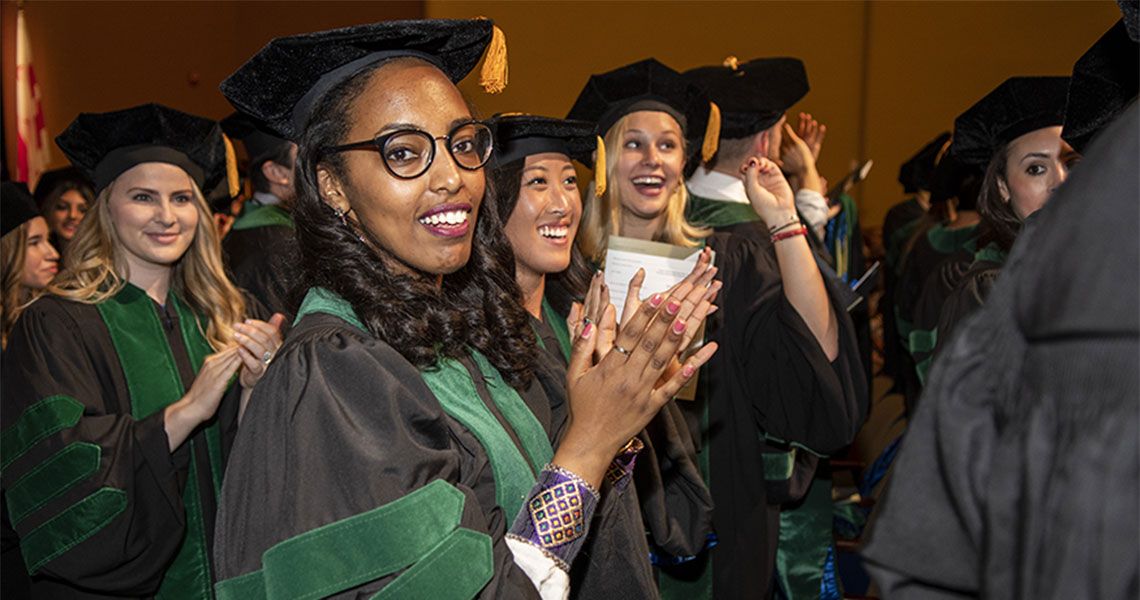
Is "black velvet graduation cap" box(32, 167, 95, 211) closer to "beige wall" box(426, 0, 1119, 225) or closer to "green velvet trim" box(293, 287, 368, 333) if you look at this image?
"beige wall" box(426, 0, 1119, 225)

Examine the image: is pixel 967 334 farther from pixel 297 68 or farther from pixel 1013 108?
pixel 1013 108

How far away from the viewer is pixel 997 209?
10.8 ft

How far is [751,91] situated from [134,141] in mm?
2399

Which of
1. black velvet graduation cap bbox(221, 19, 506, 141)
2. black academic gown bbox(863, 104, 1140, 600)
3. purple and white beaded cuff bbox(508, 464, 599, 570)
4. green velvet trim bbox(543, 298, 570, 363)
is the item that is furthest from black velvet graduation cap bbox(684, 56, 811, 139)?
black academic gown bbox(863, 104, 1140, 600)

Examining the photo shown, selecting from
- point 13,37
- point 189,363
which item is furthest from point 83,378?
point 13,37

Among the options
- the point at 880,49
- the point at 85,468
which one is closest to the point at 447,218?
the point at 85,468

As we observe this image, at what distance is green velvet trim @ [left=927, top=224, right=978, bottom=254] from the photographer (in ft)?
20.2

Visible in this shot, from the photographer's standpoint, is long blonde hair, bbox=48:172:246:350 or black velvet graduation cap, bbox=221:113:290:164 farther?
black velvet graduation cap, bbox=221:113:290:164

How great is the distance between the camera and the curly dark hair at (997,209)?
3211 mm

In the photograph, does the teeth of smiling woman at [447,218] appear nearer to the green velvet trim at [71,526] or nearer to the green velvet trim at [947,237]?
the green velvet trim at [71,526]

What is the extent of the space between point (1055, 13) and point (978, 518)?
932 centimetres

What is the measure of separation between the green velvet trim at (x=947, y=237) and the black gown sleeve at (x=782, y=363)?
8.70 ft

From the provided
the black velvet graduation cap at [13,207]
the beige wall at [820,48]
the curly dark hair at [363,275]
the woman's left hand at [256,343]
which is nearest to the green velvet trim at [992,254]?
the curly dark hair at [363,275]

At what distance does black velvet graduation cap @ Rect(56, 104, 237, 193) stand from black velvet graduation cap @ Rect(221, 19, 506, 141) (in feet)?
5.71
